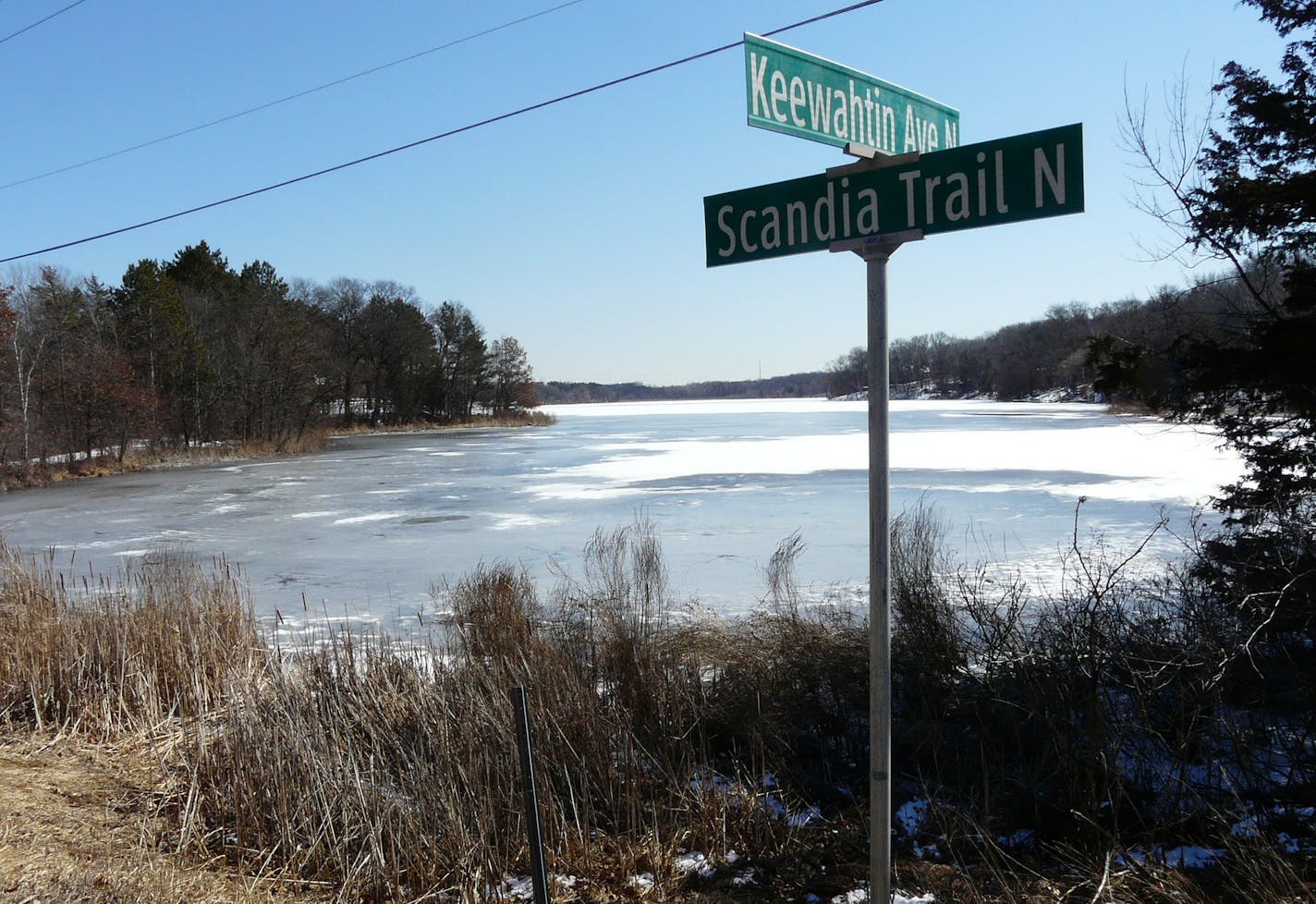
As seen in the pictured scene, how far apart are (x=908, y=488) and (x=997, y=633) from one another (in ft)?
41.8

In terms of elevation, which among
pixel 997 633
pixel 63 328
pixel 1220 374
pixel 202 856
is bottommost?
pixel 202 856

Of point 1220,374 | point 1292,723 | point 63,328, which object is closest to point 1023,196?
point 1292,723

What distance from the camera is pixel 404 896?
3795 mm

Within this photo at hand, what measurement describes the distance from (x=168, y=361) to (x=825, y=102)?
4264cm

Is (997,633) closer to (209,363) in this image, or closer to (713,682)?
(713,682)

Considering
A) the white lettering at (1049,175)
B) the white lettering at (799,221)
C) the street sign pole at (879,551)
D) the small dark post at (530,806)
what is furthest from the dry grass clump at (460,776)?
the white lettering at (1049,175)

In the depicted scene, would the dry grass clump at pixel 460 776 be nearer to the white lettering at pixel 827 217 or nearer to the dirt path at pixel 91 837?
the dirt path at pixel 91 837

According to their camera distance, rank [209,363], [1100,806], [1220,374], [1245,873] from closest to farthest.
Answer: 1. [1245,873]
2. [1100,806]
3. [1220,374]
4. [209,363]

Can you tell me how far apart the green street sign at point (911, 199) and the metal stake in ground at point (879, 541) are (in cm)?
4

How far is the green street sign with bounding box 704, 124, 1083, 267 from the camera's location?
210 centimetres

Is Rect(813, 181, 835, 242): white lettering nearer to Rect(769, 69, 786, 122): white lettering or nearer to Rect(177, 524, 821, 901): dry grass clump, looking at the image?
Rect(769, 69, 786, 122): white lettering

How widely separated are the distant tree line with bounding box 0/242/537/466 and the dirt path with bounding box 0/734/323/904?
→ 29110 millimetres

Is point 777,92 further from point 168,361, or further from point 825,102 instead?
point 168,361

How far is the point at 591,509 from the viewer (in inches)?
658
